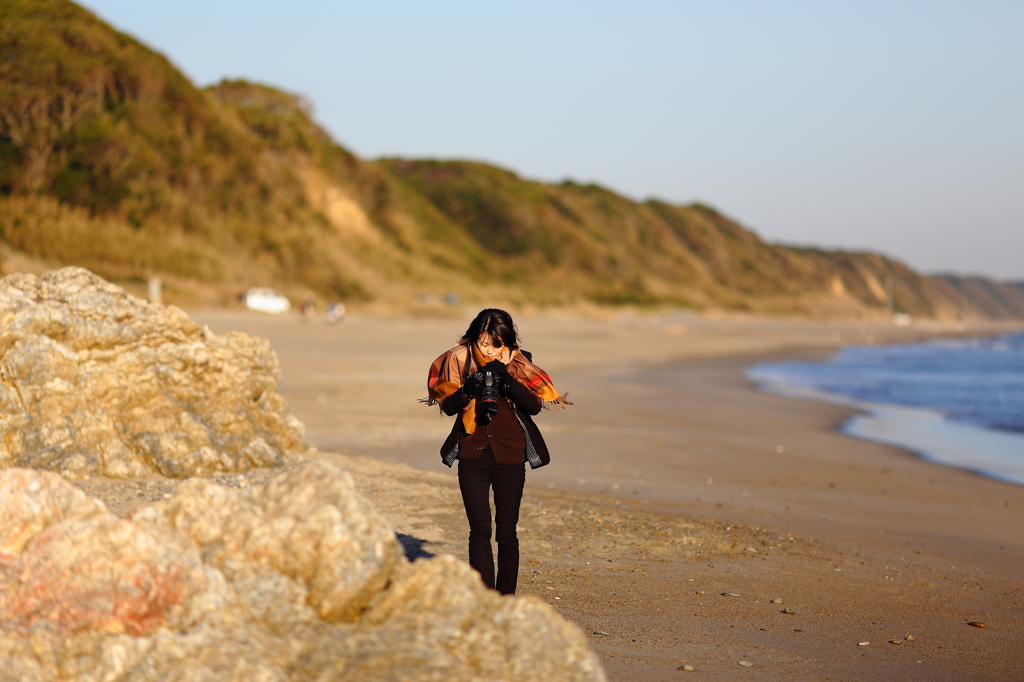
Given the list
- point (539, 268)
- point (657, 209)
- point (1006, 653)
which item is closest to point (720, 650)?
point (1006, 653)

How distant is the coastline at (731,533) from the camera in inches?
178

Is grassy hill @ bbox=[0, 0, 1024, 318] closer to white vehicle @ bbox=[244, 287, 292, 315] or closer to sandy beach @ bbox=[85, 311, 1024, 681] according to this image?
white vehicle @ bbox=[244, 287, 292, 315]

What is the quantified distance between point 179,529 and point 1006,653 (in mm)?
3833

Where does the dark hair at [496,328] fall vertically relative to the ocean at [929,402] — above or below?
above

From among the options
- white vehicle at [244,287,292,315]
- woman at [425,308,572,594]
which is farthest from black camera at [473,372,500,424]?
white vehicle at [244,287,292,315]

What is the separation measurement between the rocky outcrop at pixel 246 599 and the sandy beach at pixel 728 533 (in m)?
1.12

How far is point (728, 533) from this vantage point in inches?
266

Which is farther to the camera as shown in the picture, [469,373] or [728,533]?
[728,533]

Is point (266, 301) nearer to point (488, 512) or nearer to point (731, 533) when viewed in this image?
point (731, 533)

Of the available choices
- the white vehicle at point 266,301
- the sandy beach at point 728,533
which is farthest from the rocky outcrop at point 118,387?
the white vehicle at point 266,301

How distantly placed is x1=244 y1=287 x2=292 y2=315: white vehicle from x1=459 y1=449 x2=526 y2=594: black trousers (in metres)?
27.8

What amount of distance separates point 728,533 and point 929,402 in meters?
17.3

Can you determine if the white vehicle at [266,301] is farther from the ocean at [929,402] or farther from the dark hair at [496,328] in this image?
the dark hair at [496,328]

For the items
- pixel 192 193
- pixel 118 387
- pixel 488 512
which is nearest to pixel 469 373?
pixel 488 512
